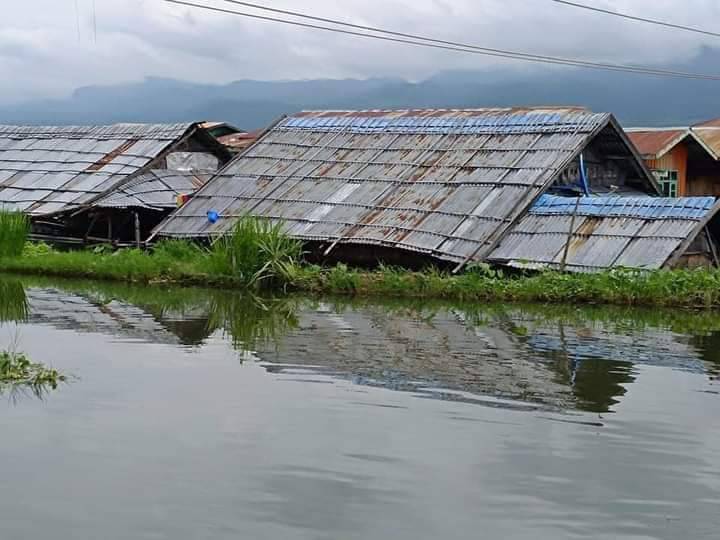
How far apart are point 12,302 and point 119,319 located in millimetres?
2354

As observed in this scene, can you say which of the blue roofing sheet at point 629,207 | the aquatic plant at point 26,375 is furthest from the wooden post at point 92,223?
the aquatic plant at point 26,375

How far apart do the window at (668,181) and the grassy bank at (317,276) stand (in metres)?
8.07

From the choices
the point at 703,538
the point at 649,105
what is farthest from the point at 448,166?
the point at 649,105

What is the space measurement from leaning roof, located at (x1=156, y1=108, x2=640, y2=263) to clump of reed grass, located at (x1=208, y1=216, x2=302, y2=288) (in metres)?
1.41

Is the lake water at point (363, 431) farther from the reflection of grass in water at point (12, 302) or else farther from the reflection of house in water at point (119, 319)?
the reflection of grass in water at point (12, 302)

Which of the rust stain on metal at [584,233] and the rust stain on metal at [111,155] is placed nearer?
the rust stain on metal at [584,233]

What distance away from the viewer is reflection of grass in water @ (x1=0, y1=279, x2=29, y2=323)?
12708 mm

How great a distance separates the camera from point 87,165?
22.5 m

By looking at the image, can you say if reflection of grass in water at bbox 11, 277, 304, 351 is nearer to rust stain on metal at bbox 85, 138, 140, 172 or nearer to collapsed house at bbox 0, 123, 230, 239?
collapsed house at bbox 0, 123, 230, 239

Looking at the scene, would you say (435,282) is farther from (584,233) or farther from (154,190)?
(154,190)

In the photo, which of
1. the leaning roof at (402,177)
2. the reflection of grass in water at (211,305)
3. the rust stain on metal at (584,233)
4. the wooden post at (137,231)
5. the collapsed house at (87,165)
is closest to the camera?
the reflection of grass in water at (211,305)

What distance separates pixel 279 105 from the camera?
199 m

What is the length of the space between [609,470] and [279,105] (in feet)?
643

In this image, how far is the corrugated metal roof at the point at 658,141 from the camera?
21359 millimetres
